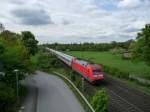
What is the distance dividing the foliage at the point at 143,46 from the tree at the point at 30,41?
5514 cm

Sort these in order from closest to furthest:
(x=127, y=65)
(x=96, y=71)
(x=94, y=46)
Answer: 1. (x=96, y=71)
2. (x=127, y=65)
3. (x=94, y=46)

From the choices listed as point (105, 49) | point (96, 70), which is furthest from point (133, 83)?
point (105, 49)

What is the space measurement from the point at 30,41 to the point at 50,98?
62.9m

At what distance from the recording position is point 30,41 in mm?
104750

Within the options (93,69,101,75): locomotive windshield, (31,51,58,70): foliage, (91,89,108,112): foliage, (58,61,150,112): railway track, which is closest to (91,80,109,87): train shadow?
(58,61,150,112): railway track

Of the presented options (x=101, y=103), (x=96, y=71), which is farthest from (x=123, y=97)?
(x=101, y=103)

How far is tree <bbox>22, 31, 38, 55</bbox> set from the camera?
104062mm

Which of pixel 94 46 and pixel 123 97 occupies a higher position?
pixel 94 46

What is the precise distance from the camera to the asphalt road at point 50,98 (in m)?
36.9

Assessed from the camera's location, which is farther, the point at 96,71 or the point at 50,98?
the point at 96,71

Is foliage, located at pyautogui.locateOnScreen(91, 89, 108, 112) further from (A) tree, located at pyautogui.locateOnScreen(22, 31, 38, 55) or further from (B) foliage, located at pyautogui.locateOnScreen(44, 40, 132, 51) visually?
(B) foliage, located at pyautogui.locateOnScreen(44, 40, 132, 51)

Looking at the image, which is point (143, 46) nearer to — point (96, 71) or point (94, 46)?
point (96, 71)

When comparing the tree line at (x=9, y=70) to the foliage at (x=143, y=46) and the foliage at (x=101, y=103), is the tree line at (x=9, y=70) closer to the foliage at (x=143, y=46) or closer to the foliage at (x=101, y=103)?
the foliage at (x=101, y=103)

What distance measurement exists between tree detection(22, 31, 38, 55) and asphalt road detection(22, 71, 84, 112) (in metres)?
44.6
